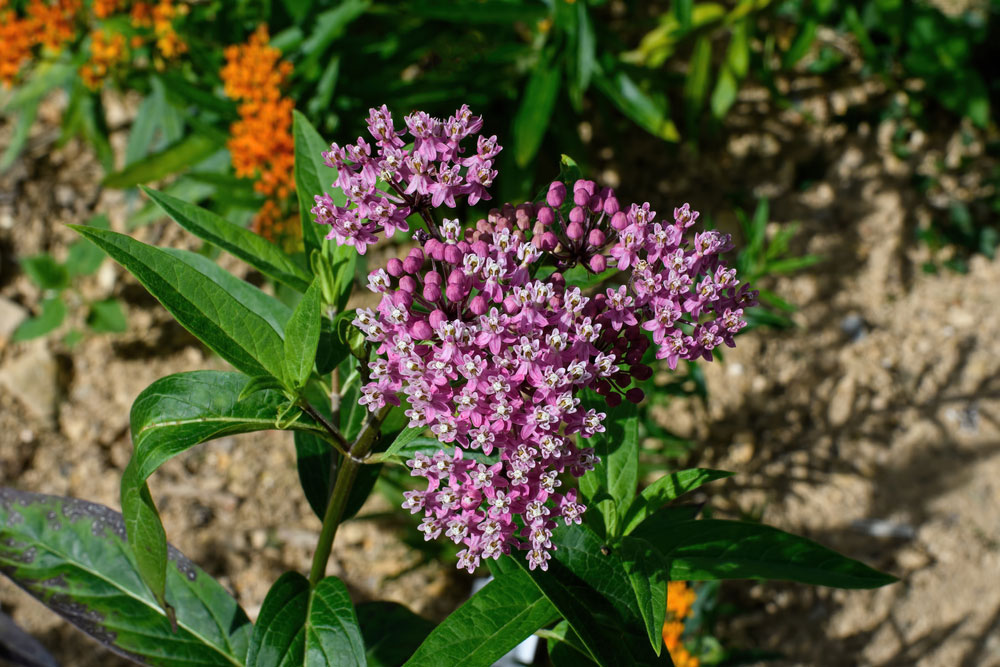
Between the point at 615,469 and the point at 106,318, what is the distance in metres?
2.88

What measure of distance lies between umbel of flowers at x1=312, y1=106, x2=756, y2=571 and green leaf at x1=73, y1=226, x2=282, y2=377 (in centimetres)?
21

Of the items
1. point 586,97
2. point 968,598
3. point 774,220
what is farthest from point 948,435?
point 586,97

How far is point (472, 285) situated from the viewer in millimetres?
1396

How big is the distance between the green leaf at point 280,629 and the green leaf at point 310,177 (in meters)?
0.71

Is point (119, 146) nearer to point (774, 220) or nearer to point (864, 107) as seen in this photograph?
point (774, 220)

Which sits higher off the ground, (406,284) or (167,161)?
(167,161)

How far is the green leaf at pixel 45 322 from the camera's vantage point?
3.61m

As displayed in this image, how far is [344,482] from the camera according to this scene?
63.6 inches

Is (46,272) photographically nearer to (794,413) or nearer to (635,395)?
(635,395)

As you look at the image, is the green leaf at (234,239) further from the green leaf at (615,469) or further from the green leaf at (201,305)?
the green leaf at (615,469)

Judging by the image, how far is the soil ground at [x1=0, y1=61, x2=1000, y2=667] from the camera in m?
3.40

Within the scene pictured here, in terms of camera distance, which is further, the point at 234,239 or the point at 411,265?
the point at 234,239

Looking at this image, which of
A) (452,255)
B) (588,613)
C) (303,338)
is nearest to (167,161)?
(303,338)

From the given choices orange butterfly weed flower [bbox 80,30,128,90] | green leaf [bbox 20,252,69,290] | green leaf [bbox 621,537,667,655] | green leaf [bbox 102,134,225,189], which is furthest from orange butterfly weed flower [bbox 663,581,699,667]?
green leaf [bbox 20,252,69,290]
